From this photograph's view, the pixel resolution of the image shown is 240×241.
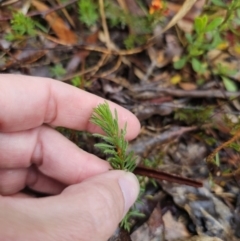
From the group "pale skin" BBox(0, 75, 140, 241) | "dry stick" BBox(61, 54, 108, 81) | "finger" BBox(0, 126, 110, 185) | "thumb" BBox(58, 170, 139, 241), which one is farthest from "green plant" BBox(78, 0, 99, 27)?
"thumb" BBox(58, 170, 139, 241)

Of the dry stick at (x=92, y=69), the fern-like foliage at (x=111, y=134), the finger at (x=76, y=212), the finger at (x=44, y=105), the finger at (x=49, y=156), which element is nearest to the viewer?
the finger at (x=76, y=212)

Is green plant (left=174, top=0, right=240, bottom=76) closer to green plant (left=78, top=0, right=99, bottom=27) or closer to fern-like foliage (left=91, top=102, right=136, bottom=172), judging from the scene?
green plant (left=78, top=0, right=99, bottom=27)

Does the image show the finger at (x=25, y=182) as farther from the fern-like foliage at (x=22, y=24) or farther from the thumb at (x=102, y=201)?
the fern-like foliage at (x=22, y=24)

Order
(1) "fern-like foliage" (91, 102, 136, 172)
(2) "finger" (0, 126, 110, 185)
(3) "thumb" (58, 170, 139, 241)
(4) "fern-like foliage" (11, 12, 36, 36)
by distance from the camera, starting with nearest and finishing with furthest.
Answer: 1. (3) "thumb" (58, 170, 139, 241)
2. (1) "fern-like foliage" (91, 102, 136, 172)
3. (2) "finger" (0, 126, 110, 185)
4. (4) "fern-like foliage" (11, 12, 36, 36)

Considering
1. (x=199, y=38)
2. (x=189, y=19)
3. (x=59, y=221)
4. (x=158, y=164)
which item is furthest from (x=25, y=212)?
(x=189, y=19)

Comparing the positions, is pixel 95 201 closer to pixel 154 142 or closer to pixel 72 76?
pixel 154 142

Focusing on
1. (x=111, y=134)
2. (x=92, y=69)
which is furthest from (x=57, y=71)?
(x=111, y=134)

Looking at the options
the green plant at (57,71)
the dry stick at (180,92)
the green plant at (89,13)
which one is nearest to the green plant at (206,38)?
the dry stick at (180,92)
